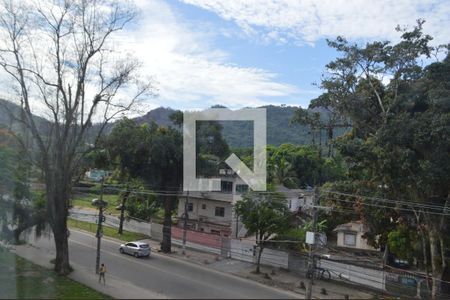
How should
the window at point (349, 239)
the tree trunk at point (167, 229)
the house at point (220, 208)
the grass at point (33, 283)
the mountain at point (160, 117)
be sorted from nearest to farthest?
the grass at point (33, 283), the tree trunk at point (167, 229), the mountain at point (160, 117), the window at point (349, 239), the house at point (220, 208)

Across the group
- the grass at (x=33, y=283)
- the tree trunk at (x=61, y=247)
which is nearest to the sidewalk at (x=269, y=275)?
the grass at (x=33, y=283)

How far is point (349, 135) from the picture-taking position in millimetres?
21141

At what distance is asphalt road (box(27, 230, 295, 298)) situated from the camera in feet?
29.9

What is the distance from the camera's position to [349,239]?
28.4 meters

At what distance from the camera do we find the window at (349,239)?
2817cm

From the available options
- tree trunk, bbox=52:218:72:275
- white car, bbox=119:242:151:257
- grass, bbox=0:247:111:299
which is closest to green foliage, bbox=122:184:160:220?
white car, bbox=119:242:151:257

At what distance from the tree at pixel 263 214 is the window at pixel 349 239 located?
23.9 ft

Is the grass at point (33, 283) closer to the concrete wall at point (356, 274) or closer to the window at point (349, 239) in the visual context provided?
the concrete wall at point (356, 274)

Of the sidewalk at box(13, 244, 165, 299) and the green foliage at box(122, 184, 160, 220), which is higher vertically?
the green foliage at box(122, 184, 160, 220)

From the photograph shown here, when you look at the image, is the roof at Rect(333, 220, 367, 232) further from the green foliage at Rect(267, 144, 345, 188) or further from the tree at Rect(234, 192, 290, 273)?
the green foliage at Rect(267, 144, 345, 188)

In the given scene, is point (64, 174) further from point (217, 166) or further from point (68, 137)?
point (217, 166)

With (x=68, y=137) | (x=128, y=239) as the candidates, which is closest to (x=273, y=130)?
(x=128, y=239)

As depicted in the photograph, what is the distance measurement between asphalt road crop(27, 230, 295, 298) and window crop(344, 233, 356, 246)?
10915mm

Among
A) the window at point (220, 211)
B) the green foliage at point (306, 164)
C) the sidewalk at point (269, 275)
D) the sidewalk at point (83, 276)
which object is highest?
the green foliage at point (306, 164)
